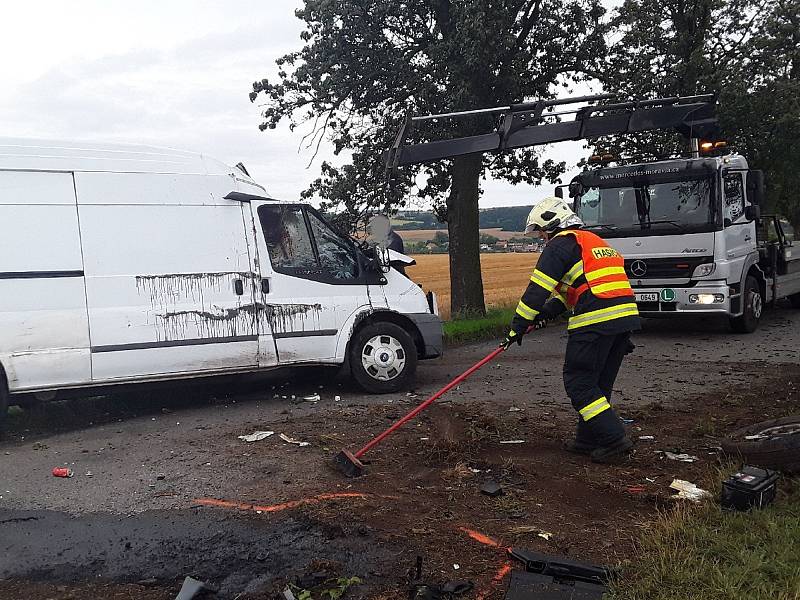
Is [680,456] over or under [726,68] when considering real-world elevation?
under

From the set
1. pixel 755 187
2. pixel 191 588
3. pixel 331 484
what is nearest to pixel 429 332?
pixel 331 484

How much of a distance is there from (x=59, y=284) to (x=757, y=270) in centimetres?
984

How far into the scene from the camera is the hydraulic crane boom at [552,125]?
924cm

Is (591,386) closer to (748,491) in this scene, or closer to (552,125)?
(748,491)

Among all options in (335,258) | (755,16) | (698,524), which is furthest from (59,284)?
(755,16)

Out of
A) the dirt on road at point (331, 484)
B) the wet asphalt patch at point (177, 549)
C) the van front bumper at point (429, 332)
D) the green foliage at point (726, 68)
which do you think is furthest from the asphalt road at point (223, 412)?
the green foliage at point (726, 68)

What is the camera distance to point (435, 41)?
1232 cm

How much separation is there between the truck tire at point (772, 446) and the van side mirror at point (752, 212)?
647 centimetres

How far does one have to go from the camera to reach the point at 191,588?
3328 mm

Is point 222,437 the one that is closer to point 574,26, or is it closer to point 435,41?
point 435,41

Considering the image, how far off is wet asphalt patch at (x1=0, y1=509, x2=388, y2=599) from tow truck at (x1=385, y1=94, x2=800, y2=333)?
600 cm

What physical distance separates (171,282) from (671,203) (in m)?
7.27

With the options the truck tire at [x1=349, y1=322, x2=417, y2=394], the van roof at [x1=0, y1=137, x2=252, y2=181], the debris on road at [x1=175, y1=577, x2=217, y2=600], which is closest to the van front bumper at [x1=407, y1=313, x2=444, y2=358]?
the truck tire at [x1=349, y1=322, x2=417, y2=394]

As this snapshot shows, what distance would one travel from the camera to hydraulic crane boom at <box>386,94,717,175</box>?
30.3 feet
